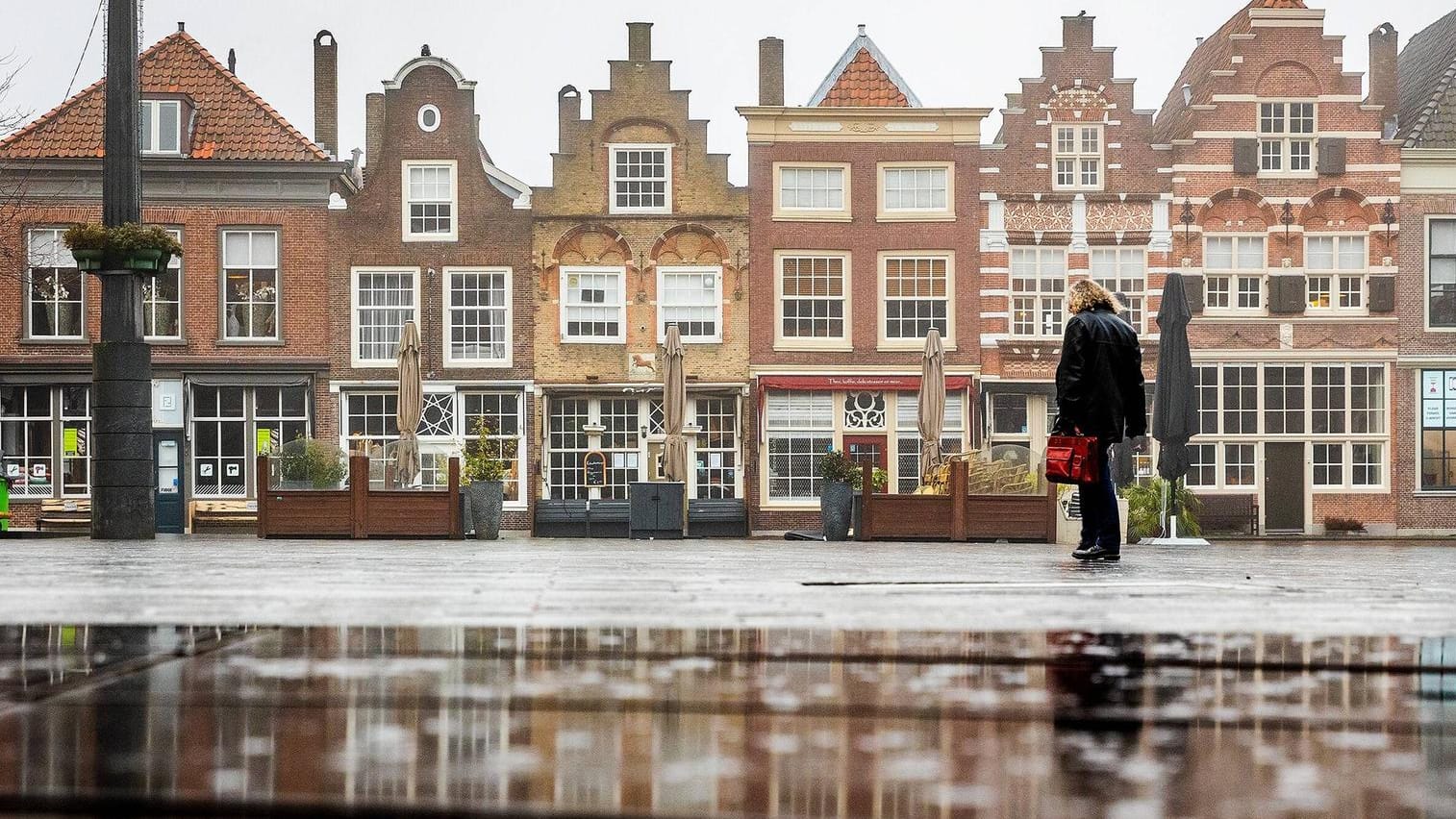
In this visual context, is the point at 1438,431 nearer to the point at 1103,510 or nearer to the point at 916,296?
the point at 916,296

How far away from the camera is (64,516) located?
99.6 ft

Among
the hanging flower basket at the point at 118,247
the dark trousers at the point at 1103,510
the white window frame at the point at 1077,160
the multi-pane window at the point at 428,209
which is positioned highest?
the white window frame at the point at 1077,160

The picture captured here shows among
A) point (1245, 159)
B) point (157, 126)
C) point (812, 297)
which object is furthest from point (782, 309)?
point (157, 126)

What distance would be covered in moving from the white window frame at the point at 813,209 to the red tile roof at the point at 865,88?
4.71 feet

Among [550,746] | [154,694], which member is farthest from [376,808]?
[154,694]

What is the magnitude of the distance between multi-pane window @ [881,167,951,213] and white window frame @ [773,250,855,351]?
Answer: 1.55 meters

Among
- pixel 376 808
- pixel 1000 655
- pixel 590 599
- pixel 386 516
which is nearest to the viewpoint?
pixel 376 808

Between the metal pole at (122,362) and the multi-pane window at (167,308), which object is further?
the multi-pane window at (167,308)

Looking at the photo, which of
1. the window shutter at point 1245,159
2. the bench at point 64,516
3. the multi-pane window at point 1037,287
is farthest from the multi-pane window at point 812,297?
the bench at point 64,516

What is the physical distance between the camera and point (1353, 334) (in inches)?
1350

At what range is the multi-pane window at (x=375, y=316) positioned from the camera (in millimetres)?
33000

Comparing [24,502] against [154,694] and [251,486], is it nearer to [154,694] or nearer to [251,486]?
[251,486]

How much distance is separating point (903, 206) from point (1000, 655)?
3044 cm

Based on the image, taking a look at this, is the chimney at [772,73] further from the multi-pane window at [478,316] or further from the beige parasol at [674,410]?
the beige parasol at [674,410]
